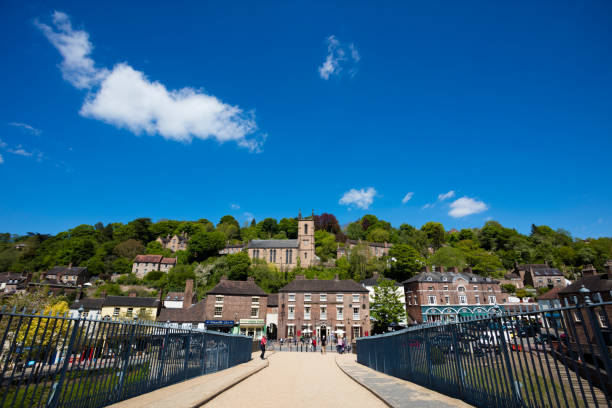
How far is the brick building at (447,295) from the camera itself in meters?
45.9

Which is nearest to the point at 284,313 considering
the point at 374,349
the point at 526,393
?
the point at 374,349

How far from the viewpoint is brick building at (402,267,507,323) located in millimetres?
45938

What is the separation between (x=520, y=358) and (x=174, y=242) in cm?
10152

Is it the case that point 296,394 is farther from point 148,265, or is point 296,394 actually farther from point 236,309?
point 148,265

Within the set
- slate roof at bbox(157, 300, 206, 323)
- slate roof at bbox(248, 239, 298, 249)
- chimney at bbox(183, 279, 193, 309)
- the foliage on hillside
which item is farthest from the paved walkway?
slate roof at bbox(248, 239, 298, 249)

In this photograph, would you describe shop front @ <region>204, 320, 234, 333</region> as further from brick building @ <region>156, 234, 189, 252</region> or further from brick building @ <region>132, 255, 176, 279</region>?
brick building @ <region>156, 234, 189, 252</region>

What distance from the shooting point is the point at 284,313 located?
42.8m

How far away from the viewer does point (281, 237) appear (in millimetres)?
97812

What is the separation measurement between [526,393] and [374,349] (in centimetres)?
1087

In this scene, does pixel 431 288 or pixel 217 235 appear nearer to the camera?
pixel 431 288

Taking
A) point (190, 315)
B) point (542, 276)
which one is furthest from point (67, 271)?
point (542, 276)

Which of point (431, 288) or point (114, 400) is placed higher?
point (431, 288)

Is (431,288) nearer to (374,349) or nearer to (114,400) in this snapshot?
(374,349)

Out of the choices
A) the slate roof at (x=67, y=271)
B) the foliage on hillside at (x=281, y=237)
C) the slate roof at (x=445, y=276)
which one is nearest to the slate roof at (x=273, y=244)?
the foliage on hillside at (x=281, y=237)
